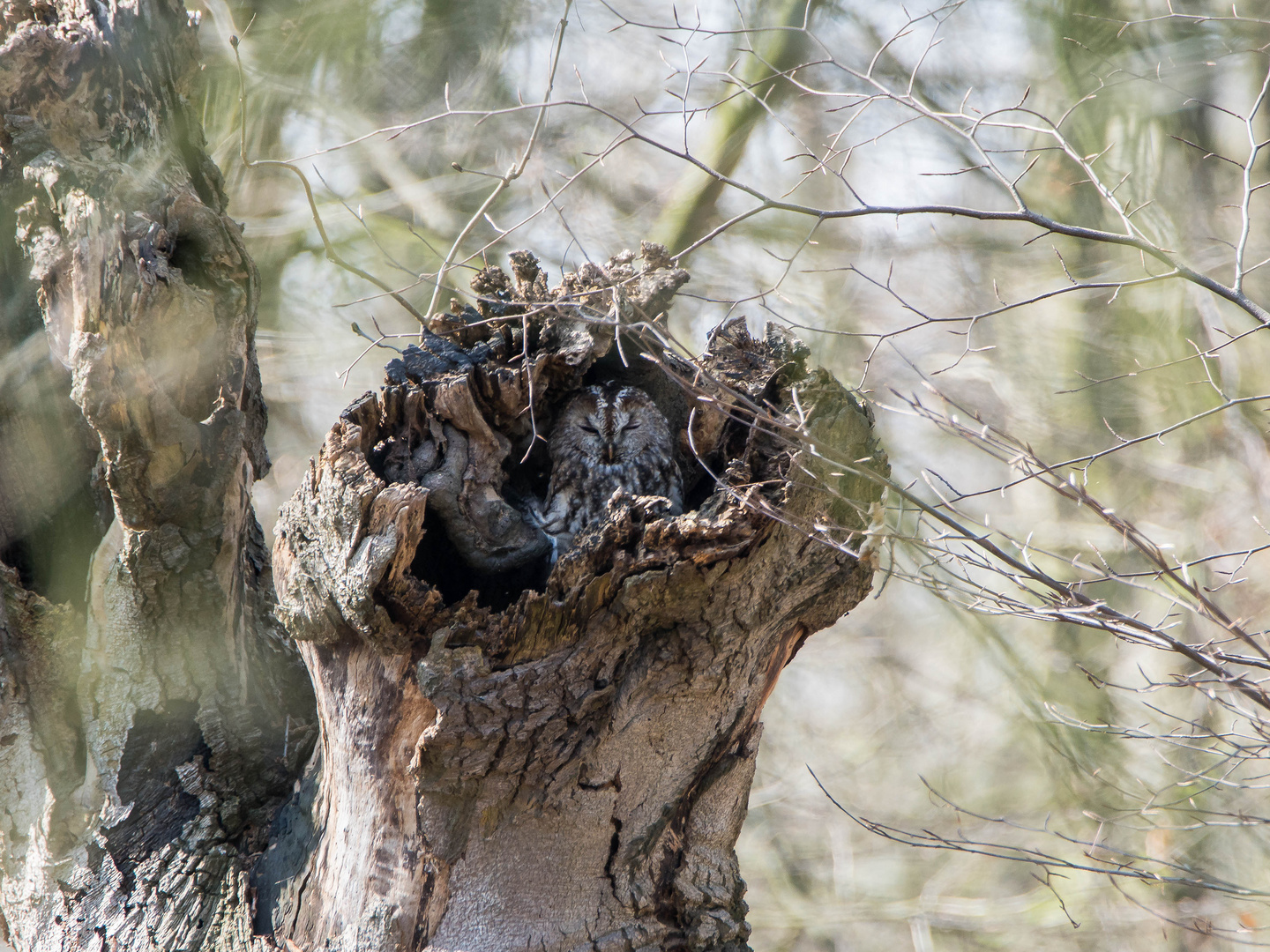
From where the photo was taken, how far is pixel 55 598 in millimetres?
1919

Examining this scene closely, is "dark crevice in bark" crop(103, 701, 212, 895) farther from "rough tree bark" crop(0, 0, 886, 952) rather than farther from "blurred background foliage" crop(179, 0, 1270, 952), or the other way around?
"blurred background foliage" crop(179, 0, 1270, 952)

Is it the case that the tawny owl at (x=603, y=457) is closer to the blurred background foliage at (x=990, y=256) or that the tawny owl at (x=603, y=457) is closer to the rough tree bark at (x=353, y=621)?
the rough tree bark at (x=353, y=621)

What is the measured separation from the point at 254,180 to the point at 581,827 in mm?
4209

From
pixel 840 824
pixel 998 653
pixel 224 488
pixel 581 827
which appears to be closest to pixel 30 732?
pixel 224 488

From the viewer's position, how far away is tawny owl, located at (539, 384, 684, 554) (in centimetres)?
212

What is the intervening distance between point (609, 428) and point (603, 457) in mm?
88

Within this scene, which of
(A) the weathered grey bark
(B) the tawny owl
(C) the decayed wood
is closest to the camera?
(C) the decayed wood

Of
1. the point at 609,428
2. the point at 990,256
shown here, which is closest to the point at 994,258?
the point at 990,256

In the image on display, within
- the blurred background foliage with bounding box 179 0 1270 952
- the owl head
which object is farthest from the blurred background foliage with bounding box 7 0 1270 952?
the owl head

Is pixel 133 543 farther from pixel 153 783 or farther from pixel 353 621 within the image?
pixel 353 621

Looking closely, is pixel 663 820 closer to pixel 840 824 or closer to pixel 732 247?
pixel 732 247

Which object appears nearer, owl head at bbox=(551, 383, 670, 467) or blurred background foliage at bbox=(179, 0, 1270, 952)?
owl head at bbox=(551, 383, 670, 467)

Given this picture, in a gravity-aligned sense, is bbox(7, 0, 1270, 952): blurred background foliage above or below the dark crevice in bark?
above

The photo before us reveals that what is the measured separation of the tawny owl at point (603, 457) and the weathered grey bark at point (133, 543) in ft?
2.37
